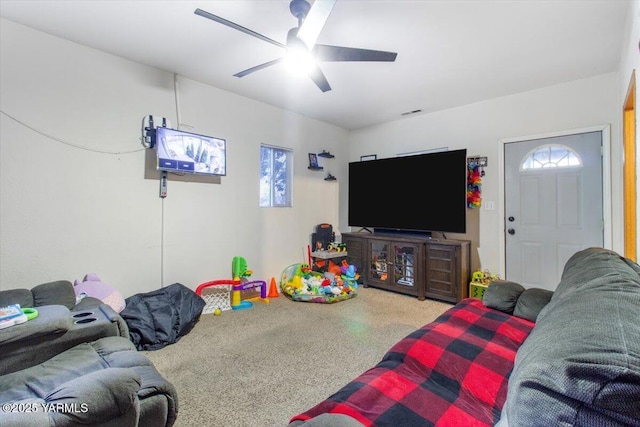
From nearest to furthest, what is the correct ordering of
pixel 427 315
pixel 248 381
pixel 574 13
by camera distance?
pixel 248 381 < pixel 574 13 < pixel 427 315

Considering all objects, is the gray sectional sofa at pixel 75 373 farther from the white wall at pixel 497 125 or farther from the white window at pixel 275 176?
the white wall at pixel 497 125

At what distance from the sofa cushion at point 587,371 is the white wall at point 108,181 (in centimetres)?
322

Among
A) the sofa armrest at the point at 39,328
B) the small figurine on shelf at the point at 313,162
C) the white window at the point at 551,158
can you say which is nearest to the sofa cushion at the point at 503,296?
the white window at the point at 551,158

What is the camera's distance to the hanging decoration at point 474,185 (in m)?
3.90

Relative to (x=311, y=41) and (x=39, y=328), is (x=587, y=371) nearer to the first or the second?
(x=311, y=41)

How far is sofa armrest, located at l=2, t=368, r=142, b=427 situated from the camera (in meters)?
0.92

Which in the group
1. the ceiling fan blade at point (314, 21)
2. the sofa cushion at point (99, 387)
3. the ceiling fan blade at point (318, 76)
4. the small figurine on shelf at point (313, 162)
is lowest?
the sofa cushion at point (99, 387)

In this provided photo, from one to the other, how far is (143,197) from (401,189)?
130 inches

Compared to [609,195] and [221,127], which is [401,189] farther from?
[221,127]

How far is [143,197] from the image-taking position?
3.00m

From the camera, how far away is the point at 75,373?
4.63 feet

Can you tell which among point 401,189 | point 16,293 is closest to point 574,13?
point 401,189

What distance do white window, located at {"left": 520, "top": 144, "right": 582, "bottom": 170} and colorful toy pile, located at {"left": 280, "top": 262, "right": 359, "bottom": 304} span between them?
267 cm

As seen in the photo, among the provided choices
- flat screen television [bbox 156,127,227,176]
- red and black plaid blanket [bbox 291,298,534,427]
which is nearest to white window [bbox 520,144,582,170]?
red and black plaid blanket [bbox 291,298,534,427]
